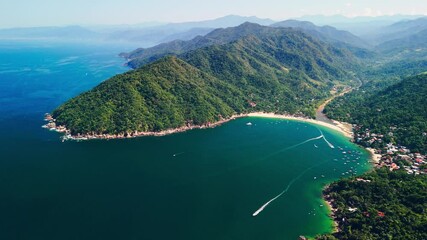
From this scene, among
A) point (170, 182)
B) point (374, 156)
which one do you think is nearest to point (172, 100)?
point (170, 182)

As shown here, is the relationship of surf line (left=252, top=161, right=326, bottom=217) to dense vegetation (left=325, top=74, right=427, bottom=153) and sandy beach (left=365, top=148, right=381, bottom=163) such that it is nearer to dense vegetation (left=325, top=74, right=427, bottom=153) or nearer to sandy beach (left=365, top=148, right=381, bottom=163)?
sandy beach (left=365, top=148, right=381, bottom=163)

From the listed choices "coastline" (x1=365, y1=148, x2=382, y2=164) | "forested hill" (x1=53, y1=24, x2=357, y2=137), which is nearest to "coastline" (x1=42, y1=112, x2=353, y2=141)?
"forested hill" (x1=53, y1=24, x2=357, y2=137)

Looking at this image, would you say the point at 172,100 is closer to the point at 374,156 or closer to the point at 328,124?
the point at 328,124

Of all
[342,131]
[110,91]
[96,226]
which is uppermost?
[110,91]

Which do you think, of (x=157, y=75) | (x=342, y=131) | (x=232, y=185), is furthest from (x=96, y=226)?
(x=342, y=131)

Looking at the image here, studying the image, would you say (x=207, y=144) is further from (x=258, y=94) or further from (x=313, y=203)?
(x=258, y=94)

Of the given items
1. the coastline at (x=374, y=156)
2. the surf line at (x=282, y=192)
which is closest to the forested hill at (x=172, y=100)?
the coastline at (x=374, y=156)
